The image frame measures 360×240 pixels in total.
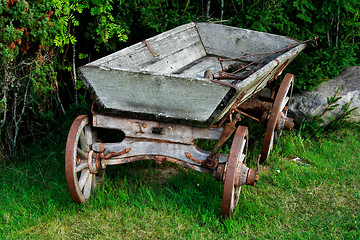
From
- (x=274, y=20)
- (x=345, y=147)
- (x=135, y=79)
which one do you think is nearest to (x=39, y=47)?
(x=135, y=79)

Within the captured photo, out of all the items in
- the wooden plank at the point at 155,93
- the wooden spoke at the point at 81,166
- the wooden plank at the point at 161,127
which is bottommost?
the wooden spoke at the point at 81,166

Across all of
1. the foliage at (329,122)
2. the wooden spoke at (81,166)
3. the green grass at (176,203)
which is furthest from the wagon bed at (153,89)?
the foliage at (329,122)

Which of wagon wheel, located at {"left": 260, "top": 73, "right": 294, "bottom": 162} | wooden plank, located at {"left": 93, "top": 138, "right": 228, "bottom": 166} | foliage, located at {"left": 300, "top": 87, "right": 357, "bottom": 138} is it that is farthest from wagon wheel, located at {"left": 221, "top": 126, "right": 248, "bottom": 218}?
foliage, located at {"left": 300, "top": 87, "right": 357, "bottom": 138}

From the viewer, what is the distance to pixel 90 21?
4.36 m

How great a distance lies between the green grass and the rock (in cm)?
70

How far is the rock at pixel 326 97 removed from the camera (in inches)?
185

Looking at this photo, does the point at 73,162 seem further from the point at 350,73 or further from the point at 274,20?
the point at 350,73

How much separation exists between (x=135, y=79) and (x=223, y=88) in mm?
629

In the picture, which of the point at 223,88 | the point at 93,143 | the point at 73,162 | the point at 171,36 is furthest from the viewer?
the point at 171,36

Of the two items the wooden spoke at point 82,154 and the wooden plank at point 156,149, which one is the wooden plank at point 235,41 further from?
the wooden spoke at point 82,154

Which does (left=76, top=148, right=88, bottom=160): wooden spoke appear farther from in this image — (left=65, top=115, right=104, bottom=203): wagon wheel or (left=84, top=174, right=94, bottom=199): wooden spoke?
(left=84, top=174, right=94, bottom=199): wooden spoke

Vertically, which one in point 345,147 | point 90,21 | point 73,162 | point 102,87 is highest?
point 90,21

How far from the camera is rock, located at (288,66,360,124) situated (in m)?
4.71

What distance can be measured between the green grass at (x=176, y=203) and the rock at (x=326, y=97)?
0.70m
